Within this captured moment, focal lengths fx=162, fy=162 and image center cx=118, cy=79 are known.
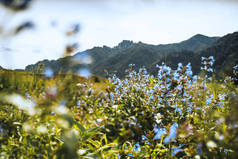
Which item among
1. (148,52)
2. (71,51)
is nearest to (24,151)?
(71,51)

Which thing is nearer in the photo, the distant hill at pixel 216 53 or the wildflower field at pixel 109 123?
the wildflower field at pixel 109 123

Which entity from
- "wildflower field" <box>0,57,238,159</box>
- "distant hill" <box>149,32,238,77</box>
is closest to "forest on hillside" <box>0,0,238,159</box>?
"wildflower field" <box>0,57,238,159</box>

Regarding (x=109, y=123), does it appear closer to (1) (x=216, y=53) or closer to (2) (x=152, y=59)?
(1) (x=216, y=53)

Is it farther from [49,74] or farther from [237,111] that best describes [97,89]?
[237,111]

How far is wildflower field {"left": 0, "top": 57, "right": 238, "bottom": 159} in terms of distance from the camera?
97 cm

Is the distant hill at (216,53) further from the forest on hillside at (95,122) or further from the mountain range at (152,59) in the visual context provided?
the forest on hillside at (95,122)

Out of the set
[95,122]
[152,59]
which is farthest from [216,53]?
[152,59]

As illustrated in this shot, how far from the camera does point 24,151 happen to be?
1.44 metres

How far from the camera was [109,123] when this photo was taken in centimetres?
222

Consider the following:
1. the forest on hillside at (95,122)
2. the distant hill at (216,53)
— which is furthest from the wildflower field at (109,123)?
the distant hill at (216,53)

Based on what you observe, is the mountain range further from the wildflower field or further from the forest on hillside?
the wildflower field

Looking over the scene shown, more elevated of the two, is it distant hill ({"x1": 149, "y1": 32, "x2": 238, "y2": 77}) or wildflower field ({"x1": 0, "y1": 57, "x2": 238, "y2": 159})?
distant hill ({"x1": 149, "y1": 32, "x2": 238, "y2": 77})

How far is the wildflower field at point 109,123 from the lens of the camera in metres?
0.97

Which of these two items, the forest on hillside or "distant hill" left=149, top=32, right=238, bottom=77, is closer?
the forest on hillside
